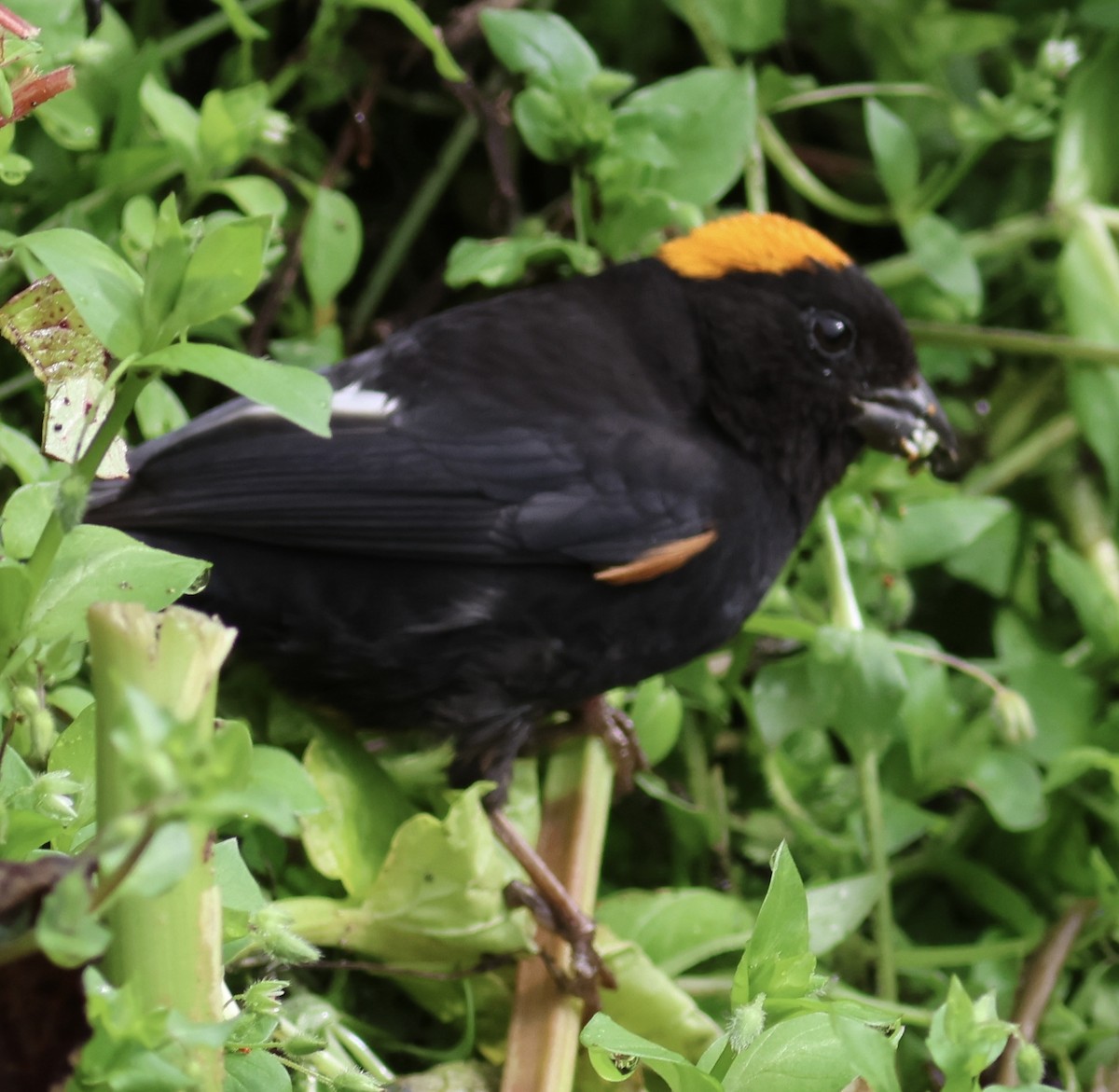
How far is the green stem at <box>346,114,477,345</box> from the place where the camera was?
6.35 ft

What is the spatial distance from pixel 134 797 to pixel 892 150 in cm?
155

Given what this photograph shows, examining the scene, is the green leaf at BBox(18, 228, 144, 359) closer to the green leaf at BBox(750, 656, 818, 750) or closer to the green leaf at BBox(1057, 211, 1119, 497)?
the green leaf at BBox(750, 656, 818, 750)

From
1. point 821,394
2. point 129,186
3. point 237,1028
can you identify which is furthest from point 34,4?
point 821,394

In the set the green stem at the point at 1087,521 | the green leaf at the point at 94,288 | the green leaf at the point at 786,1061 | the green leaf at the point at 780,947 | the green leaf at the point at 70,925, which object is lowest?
the green stem at the point at 1087,521

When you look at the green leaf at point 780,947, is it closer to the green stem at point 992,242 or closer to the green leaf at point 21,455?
the green leaf at point 21,455

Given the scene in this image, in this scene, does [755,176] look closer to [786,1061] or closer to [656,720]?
[656,720]

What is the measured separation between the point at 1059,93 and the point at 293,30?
1.13 meters

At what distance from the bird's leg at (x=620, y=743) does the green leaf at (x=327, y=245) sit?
1.87 ft

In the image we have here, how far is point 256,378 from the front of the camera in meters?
0.73

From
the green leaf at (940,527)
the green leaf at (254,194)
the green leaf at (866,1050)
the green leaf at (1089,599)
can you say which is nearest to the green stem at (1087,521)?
the green leaf at (1089,599)

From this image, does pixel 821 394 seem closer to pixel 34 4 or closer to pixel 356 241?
pixel 356 241

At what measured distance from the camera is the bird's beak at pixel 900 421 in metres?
1.78

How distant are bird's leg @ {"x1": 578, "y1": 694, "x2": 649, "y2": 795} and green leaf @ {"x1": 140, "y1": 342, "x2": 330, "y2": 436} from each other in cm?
92

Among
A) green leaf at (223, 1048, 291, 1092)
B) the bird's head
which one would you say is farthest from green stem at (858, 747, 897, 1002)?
green leaf at (223, 1048, 291, 1092)
